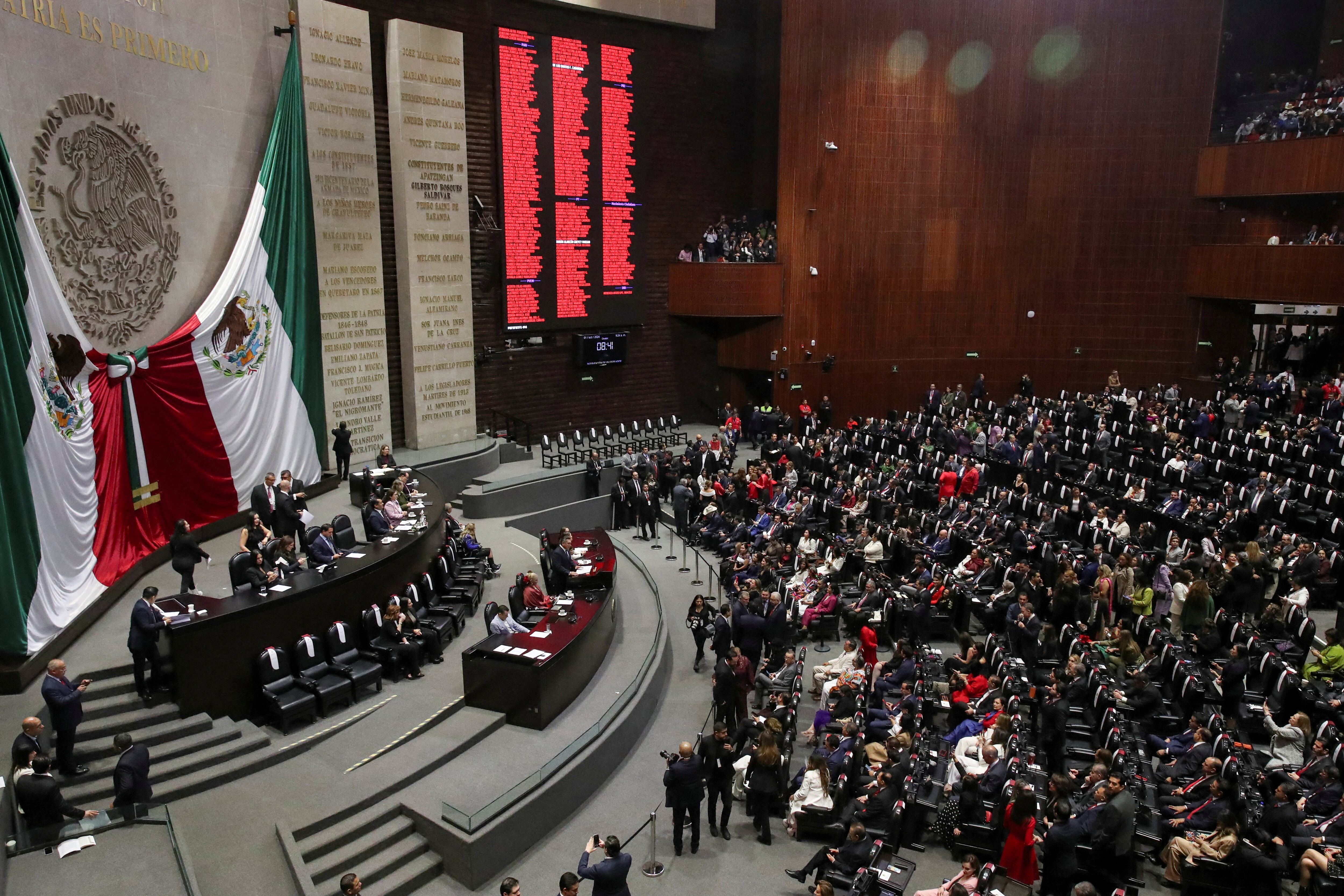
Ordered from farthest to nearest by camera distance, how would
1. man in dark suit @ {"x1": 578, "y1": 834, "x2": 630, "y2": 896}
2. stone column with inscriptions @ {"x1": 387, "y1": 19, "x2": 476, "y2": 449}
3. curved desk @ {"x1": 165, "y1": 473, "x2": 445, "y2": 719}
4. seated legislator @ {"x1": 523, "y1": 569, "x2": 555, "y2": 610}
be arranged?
stone column with inscriptions @ {"x1": 387, "y1": 19, "x2": 476, "y2": 449} < seated legislator @ {"x1": 523, "y1": 569, "x2": 555, "y2": 610} < curved desk @ {"x1": 165, "y1": 473, "x2": 445, "y2": 719} < man in dark suit @ {"x1": 578, "y1": 834, "x2": 630, "y2": 896}

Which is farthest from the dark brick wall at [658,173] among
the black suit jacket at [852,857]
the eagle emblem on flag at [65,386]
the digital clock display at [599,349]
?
the black suit jacket at [852,857]

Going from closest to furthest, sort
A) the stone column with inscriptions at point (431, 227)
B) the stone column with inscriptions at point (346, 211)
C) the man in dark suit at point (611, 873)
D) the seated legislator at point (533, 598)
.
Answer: the man in dark suit at point (611, 873) → the seated legislator at point (533, 598) → the stone column with inscriptions at point (346, 211) → the stone column with inscriptions at point (431, 227)

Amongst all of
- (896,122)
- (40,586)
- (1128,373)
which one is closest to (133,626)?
(40,586)

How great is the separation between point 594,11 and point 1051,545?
16.0m

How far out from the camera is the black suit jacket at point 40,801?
766 centimetres

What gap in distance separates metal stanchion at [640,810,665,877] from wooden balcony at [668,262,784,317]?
55.4 ft

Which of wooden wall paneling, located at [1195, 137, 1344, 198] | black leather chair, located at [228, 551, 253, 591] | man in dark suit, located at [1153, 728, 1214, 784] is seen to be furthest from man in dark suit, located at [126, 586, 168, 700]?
wooden wall paneling, located at [1195, 137, 1344, 198]

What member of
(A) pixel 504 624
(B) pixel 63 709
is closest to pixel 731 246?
(A) pixel 504 624

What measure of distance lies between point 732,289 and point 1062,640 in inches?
568

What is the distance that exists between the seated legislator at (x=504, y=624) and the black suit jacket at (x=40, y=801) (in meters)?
4.61

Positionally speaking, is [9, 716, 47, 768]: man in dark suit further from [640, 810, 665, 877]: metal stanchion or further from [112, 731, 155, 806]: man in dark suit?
[640, 810, 665, 877]: metal stanchion

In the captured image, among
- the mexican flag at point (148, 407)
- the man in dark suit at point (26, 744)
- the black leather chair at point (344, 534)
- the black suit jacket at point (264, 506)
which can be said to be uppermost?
the mexican flag at point (148, 407)

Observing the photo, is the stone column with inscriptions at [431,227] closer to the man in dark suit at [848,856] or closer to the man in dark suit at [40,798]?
the man in dark suit at [40,798]

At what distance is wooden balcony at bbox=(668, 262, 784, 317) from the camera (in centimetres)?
2442
